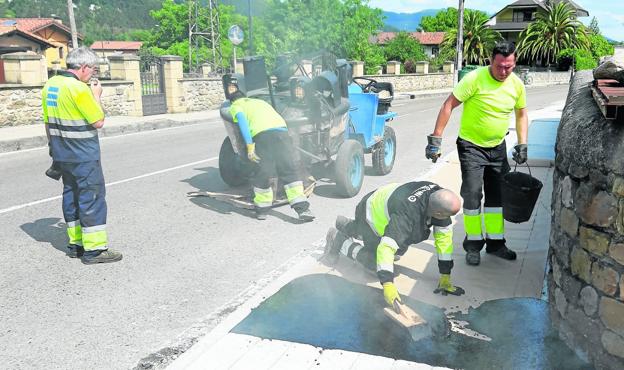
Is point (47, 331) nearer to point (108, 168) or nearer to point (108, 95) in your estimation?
point (108, 168)

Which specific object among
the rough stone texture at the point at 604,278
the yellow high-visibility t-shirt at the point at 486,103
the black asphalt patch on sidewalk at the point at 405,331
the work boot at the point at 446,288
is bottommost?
the black asphalt patch on sidewalk at the point at 405,331

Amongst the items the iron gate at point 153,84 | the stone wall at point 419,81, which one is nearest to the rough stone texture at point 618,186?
the iron gate at point 153,84

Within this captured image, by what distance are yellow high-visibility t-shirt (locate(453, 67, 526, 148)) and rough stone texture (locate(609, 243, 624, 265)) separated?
6.73ft

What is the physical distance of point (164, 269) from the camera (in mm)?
5098

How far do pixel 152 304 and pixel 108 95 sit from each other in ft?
47.5

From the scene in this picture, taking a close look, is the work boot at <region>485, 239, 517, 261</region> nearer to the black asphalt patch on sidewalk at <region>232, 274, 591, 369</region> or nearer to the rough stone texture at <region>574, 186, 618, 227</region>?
the black asphalt patch on sidewalk at <region>232, 274, 591, 369</region>

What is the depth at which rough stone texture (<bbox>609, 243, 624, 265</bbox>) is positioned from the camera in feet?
10.0

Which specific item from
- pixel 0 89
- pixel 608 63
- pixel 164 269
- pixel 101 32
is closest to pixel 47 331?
pixel 164 269

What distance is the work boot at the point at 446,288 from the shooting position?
14.6 feet

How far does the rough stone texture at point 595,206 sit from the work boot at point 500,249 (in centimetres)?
179

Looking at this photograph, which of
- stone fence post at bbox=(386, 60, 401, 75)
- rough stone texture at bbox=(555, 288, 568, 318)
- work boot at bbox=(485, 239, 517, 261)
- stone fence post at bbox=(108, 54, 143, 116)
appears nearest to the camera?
rough stone texture at bbox=(555, 288, 568, 318)

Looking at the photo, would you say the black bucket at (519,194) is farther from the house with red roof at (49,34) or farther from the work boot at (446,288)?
the house with red roof at (49,34)

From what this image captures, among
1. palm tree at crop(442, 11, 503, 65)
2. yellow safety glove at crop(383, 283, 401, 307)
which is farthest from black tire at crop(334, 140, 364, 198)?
palm tree at crop(442, 11, 503, 65)

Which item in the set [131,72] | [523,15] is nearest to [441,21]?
[523,15]
